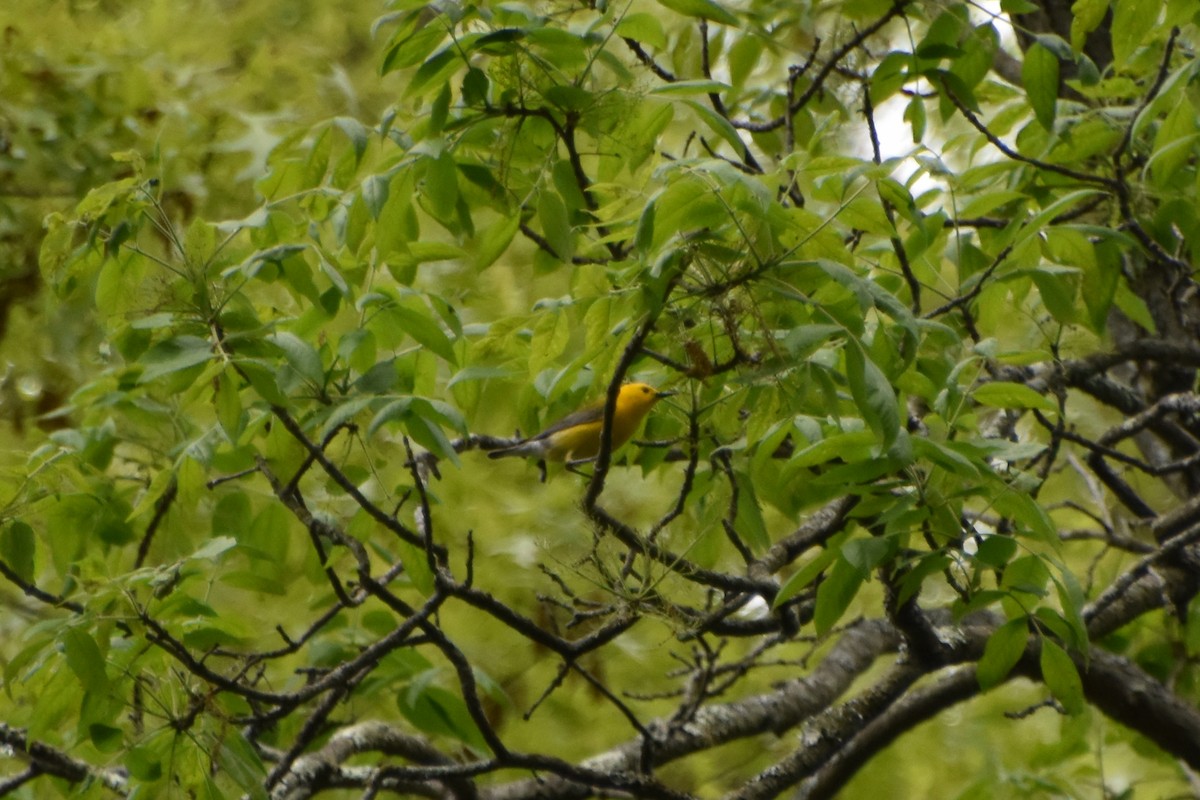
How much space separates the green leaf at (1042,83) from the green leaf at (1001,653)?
115cm

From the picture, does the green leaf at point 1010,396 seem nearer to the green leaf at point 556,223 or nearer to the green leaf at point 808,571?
the green leaf at point 808,571

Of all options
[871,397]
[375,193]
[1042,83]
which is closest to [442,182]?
[375,193]

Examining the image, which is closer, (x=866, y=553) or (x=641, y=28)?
(x=866, y=553)

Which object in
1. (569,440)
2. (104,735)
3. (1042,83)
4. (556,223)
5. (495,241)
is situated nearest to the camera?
(556,223)

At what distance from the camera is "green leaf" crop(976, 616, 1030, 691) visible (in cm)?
227

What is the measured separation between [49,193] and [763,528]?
311 cm

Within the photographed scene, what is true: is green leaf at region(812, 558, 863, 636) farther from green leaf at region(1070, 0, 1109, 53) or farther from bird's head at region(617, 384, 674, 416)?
green leaf at region(1070, 0, 1109, 53)

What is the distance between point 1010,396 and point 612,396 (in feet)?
2.38

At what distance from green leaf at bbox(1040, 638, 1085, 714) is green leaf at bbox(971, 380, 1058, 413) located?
1.45 ft

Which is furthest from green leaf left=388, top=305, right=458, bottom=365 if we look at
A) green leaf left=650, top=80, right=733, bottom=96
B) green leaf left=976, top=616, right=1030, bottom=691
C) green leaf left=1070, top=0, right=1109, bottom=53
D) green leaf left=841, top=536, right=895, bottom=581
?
green leaf left=1070, top=0, right=1109, bottom=53

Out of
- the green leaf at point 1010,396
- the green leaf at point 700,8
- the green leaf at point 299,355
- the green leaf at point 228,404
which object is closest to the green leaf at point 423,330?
the green leaf at point 299,355

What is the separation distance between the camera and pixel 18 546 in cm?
240

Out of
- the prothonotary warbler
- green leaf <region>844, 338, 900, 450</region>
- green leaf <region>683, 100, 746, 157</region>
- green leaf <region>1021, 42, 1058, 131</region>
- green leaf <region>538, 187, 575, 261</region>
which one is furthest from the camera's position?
the prothonotary warbler

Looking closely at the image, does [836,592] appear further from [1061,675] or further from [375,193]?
[375,193]
